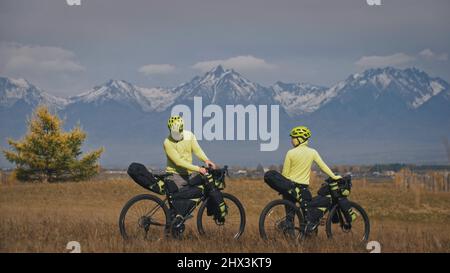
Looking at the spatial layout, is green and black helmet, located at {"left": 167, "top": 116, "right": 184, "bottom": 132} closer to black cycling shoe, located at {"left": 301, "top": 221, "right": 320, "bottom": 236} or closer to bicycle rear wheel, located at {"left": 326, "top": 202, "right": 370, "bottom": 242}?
black cycling shoe, located at {"left": 301, "top": 221, "right": 320, "bottom": 236}

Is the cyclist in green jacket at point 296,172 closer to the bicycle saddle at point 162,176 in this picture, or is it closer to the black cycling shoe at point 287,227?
the black cycling shoe at point 287,227

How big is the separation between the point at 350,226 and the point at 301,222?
3.46ft

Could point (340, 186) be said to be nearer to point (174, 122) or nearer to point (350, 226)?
point (350, 226)

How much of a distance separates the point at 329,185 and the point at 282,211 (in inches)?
40.7

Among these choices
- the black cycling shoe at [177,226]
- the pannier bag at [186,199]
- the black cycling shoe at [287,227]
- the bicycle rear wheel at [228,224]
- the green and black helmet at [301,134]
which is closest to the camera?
the green and black helmet at [301,134]

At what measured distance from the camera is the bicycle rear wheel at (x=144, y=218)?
39.0ft

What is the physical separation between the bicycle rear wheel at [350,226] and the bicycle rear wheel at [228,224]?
1.54m

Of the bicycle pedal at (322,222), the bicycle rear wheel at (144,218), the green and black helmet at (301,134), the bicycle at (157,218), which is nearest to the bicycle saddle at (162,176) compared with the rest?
the bicycle at (157,218)

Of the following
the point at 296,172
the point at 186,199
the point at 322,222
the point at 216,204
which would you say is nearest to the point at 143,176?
the point at 186,199

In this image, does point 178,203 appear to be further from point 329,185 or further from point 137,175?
point 329,185

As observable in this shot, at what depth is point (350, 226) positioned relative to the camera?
1266 cm

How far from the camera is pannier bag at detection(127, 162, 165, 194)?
1186cm
